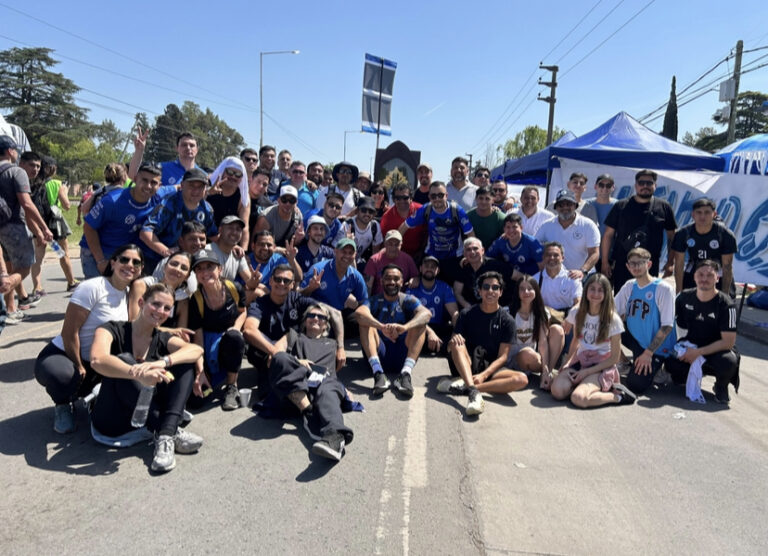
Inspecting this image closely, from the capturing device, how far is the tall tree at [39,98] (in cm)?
5172

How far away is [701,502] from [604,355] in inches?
70.6

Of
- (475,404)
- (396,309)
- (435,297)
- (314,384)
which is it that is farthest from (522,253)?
(314,384)

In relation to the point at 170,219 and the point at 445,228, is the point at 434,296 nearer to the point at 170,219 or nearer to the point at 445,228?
the point at 445,228

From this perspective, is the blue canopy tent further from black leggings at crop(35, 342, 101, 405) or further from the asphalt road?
black leggings at crop(35, 342, 101, 405)

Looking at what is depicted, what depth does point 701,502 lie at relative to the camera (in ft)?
9.37

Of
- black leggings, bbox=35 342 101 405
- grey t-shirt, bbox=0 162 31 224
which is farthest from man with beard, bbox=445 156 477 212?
black leggings, bbox=35 342 101 405

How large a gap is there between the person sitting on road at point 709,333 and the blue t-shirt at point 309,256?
3.81 metres

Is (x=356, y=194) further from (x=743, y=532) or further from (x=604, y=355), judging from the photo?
(x=743, y=532)

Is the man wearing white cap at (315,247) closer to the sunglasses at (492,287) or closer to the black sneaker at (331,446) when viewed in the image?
the sunglasses at (492,287)

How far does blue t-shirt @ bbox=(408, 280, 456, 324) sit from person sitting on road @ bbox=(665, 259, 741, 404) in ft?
7.69

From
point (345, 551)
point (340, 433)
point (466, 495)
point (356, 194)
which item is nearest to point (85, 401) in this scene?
point (340, 433)

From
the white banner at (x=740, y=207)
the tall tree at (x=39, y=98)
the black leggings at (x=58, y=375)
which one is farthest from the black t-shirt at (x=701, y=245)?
the tall tree at (x=39, y=98)

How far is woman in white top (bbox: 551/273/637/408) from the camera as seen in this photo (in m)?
4.38

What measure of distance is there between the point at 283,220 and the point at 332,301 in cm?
143
